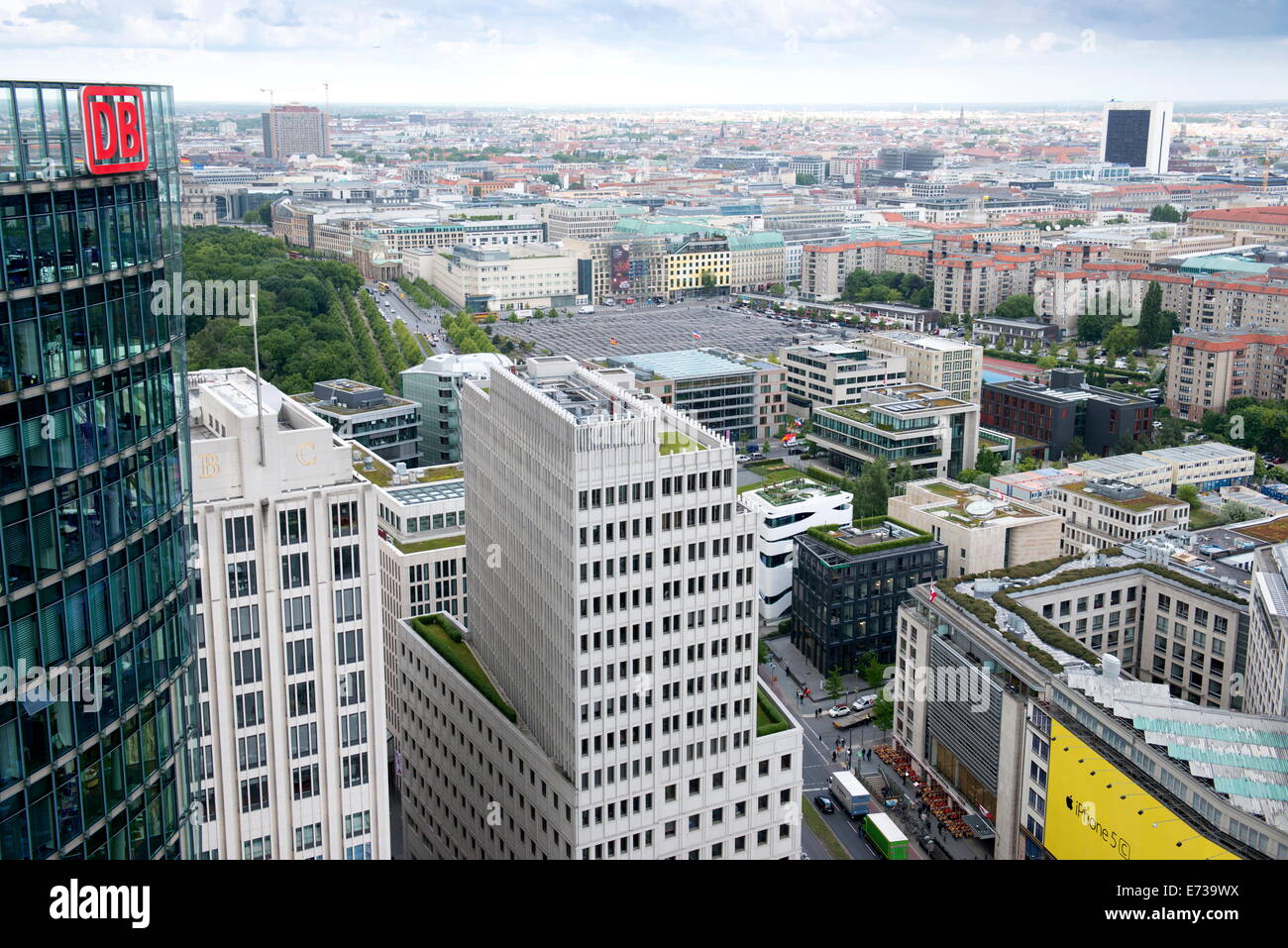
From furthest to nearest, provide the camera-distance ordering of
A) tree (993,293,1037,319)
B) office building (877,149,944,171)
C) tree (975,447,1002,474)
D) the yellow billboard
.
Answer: office building (877,149,944,171), tree (993,293,1037,319), tree (975,447,1002,474), the yellow billboard

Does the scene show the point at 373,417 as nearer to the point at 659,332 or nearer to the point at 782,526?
the point at 782,526

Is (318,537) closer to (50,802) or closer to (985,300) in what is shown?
(50,802)

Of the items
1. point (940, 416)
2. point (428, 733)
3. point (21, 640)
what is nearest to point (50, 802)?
point (21, 640)

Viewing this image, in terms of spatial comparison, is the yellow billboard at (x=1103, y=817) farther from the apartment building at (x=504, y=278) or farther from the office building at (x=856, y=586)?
the apartment building at (x=504, y=278)

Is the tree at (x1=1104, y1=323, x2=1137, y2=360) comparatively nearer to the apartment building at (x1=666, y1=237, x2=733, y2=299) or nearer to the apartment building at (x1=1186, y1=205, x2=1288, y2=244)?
the apartment building at (x1=666, y1=237, x2=733, y2=299)

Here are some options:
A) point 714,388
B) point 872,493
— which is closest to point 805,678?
point 872,493

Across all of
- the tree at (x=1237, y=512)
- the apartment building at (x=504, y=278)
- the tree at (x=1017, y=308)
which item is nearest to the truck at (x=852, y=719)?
the tree at (x=1237, y=512)

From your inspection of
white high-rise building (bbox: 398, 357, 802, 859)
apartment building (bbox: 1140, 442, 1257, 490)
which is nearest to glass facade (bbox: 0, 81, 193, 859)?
white high-rise building (bbox: 398, 357, 802, 859)
